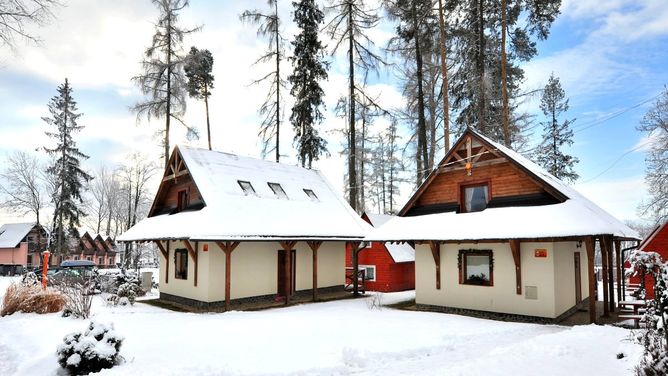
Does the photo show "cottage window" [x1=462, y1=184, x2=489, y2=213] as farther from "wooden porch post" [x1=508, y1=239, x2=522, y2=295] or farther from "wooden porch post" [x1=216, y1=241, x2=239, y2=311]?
"wooden porch post" [x1=216, y1=241, x2=239, y2=311]

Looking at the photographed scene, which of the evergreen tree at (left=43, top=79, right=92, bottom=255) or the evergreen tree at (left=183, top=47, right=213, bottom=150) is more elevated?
the evergreen tree at (left=183, top=47, right=213, bottom=150)

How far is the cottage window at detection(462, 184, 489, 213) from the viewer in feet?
45.2

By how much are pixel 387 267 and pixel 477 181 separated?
8206 millimetres

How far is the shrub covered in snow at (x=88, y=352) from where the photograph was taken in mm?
6918

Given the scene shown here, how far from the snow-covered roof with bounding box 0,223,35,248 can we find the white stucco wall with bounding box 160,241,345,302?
31317 millimetres

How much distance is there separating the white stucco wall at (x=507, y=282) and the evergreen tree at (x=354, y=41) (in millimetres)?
8510

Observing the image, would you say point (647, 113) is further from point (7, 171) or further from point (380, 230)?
point (7, 171)

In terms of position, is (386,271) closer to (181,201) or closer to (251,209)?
(251,209)

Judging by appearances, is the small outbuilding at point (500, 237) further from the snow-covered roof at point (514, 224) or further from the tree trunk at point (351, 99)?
the tree trunk at point (351, 99)

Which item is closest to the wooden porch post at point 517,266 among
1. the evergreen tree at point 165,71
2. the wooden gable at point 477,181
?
the wooden gable at point 477,181

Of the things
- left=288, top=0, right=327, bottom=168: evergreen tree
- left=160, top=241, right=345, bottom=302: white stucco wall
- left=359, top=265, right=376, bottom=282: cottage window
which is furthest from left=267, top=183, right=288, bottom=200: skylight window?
left=359, top=265, right=376, bottom=282: cottage window

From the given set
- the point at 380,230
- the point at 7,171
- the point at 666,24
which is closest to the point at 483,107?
the point at 380,230

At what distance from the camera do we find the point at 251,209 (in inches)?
611

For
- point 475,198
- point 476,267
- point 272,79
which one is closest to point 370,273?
point 476,267
